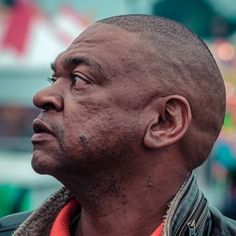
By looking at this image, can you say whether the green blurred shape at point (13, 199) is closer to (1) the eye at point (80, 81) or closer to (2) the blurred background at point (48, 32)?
(1) the eye at point (80, 81)

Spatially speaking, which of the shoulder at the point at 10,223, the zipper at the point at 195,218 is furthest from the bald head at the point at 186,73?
the shoulder at the point at 10,223

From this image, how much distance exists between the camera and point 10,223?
2.69 m

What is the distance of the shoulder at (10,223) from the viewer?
2.66m

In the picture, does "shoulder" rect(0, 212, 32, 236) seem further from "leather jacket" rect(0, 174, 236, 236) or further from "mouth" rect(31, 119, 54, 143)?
"mouth" rect(31, 119, 54, 143)

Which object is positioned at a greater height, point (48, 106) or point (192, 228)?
point (48, 106)

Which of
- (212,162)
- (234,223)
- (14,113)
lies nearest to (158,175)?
(234,223)

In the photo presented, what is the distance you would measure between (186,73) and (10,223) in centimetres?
73

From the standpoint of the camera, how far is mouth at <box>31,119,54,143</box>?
2429mm

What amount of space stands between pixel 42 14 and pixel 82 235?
52.3ft

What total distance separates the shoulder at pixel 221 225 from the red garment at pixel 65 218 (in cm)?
42

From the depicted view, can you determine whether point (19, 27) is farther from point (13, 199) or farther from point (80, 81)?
point (80, 81)

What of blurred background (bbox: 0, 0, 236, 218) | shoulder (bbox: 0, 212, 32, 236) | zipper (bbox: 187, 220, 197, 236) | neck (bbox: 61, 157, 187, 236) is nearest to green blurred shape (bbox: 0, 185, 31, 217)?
shoulder (bbox: 0, 212, 32, 236)

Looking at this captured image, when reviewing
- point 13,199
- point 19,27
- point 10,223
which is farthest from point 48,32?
point 10,223

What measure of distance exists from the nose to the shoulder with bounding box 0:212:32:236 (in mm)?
427
